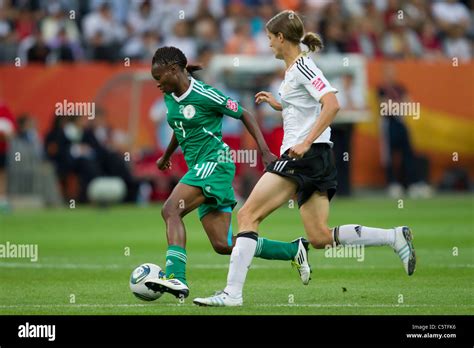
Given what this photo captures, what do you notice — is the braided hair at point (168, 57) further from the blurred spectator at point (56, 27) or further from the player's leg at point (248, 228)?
the blurred spectator at point (56, 27)

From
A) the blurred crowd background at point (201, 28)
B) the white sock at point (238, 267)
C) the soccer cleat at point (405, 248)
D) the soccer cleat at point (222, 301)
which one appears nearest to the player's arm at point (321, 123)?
the white sock at point (238, 267)

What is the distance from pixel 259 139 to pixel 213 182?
606mm

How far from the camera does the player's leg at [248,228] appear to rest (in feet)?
35.9

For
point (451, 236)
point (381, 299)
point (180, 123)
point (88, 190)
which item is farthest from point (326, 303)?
point (88, 190)

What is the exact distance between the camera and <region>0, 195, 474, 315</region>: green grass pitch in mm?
11289

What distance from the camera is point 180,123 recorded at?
39.4ft

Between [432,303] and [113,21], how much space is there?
20.3 m

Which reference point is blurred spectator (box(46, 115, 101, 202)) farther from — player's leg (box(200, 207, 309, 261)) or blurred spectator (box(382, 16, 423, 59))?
player's leg (box(200, 207, 309, 261))

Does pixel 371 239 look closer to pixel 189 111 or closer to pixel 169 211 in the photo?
pixel 169 211

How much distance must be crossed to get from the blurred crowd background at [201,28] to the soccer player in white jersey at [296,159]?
17622mm

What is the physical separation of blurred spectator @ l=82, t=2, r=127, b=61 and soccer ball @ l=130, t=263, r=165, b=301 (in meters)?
18.9

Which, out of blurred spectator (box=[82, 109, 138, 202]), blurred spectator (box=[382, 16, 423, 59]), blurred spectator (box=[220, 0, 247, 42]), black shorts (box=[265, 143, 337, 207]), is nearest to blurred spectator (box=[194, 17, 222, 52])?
blurred spectator (box=[220, 0, 247, 42])

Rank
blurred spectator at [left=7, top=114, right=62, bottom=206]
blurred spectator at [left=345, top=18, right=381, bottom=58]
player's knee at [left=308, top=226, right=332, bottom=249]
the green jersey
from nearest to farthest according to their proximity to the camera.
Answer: player's knee at [left=308, top=226, right=332, bottom=249] → the green jersey → blurred spectator at [left=7, top=114, right=62, bottom=206] → blurred spectator at [left=345, top=18, right=381, bottom=58]

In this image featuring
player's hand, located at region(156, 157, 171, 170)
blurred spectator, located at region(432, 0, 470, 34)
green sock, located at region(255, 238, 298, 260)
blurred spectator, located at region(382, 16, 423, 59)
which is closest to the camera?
green sock, located at region(255, 238, 298, 260)
